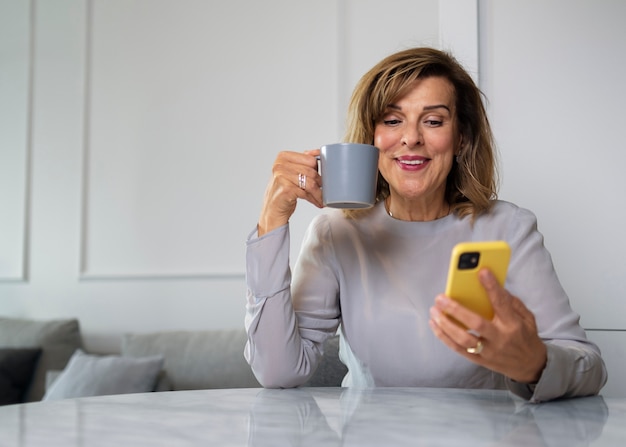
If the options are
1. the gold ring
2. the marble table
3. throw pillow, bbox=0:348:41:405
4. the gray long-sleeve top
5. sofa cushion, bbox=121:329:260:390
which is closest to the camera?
the marble table

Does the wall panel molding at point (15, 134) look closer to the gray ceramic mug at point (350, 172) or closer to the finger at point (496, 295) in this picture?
the gray ceramic mug at point (350, 172)

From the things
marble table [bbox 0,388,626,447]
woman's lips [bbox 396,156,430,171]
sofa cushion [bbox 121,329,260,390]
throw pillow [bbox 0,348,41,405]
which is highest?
woman's lips [bbox 396,156,430,171]

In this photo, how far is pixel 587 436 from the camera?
27.1 inches

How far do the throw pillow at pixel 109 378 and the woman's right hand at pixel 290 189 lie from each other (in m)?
1.23

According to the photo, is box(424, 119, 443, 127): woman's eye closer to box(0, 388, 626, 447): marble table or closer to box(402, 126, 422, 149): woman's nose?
box(402, 126, 422, 149): woman's nose

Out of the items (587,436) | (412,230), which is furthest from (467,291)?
(412,230)

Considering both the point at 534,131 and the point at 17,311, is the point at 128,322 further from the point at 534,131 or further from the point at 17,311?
the point at 534,131

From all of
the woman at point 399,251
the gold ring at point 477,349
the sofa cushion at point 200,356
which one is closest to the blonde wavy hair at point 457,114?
the woman at point 399,251

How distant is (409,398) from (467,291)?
23 centimetres

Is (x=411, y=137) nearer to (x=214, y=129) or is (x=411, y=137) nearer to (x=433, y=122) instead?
(x=433, y=122)

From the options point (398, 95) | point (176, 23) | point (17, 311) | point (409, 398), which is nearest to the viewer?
point (409, 398)

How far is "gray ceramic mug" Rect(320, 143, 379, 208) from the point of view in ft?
3.42

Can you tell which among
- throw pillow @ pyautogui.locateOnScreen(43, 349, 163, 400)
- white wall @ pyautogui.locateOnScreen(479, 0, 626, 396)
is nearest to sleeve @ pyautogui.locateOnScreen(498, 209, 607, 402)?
white wall @ pyautogui.locateOnScreen(479, 0, 626, 396)

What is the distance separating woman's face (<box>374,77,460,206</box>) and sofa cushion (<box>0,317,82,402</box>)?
185 centimetres
